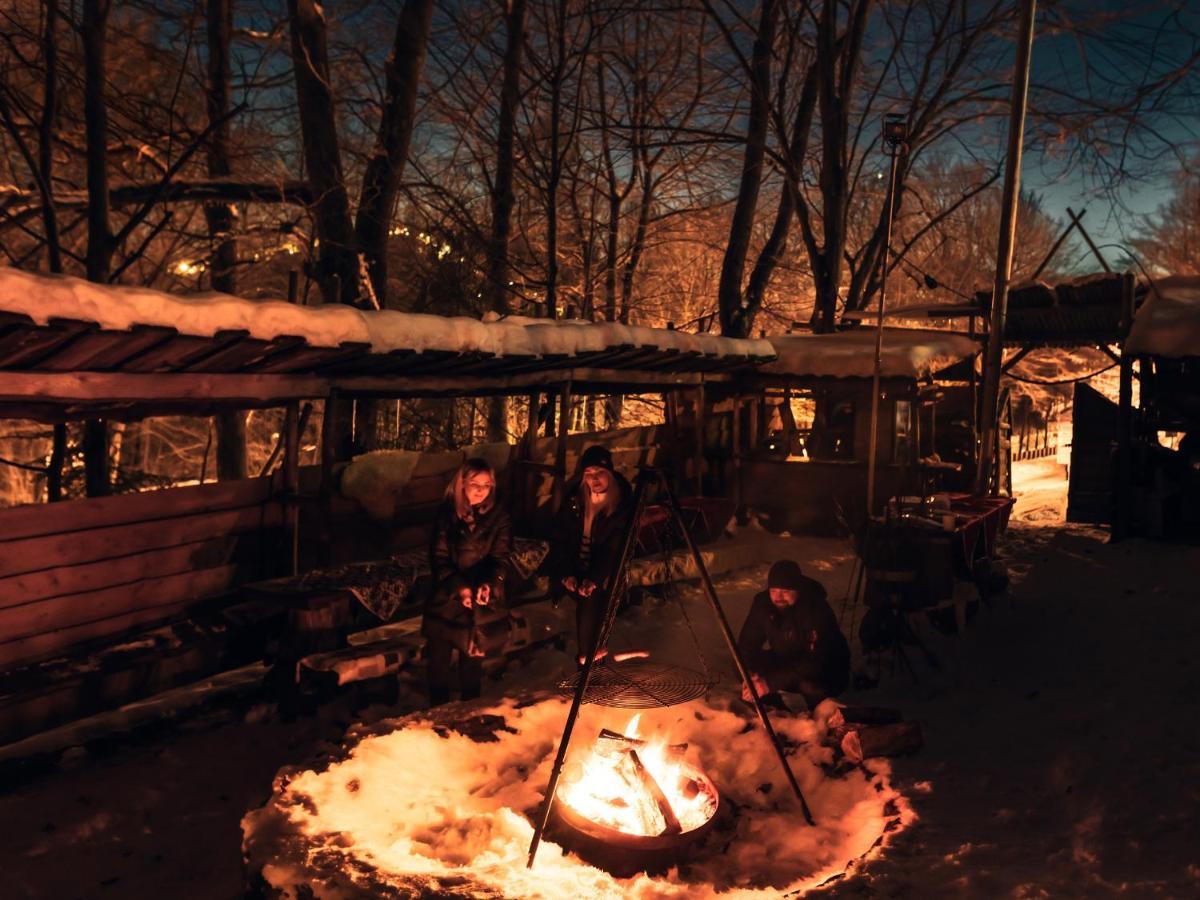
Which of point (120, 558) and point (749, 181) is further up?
point (749, 181)

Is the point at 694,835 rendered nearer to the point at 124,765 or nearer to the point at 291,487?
the point at 124,765

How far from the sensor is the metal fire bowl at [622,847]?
4406 mm

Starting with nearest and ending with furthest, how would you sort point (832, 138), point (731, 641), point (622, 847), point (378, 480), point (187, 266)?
point (622, 847), point (731, 641), point (378, 480), point (187, 266), point (832, 138)

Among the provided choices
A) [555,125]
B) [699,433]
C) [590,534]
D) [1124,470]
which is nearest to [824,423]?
[699,433]

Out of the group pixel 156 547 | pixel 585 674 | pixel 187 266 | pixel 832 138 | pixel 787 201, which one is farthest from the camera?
pixel 787 201

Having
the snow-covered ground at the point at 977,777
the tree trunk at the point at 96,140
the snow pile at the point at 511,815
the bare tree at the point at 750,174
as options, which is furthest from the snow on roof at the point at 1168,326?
the tree trunk at the point at 96,140

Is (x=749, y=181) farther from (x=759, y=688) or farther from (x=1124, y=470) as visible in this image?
(x=759, y=688)

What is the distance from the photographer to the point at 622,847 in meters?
4.41

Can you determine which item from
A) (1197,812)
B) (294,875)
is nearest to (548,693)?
(294,875)

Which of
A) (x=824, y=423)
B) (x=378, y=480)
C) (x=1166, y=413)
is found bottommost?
(x=378, y=480)

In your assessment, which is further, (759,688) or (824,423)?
(824,423)

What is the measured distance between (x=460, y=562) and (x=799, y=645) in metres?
2.64

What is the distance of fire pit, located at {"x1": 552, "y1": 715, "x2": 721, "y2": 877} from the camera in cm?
443

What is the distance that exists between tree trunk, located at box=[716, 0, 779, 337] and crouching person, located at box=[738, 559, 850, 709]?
11.9 m
